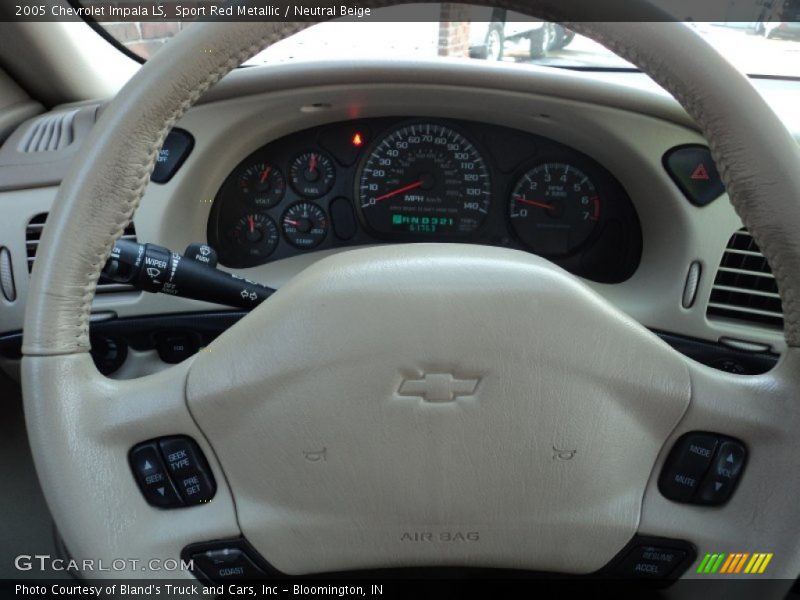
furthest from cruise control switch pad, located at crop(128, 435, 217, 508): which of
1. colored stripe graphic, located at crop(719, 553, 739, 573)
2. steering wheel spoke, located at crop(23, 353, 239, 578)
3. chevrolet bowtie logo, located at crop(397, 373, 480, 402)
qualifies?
colored stripe graphic, located at crop(719, 553, 739, 573)

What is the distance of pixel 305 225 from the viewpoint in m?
2.08

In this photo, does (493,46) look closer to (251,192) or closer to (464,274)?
(251,192)

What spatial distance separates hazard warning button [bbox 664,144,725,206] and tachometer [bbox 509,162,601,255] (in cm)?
27

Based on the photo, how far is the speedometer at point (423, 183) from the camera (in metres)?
2.04

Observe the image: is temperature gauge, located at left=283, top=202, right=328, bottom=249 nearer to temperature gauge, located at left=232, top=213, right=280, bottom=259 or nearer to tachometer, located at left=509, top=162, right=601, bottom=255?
temperature gauge, located at left=232, top=213, right=280, bottom=259

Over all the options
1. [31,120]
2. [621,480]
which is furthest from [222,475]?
[31,120]

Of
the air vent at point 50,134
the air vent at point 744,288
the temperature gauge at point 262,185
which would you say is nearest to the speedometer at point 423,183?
the temperature gauge at point 262,185

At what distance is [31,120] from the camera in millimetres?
2002

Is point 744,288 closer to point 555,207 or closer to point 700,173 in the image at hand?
point 700,173

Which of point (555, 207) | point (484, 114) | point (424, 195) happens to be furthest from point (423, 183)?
point (555, 207)

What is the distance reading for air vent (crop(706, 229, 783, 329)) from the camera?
174cm

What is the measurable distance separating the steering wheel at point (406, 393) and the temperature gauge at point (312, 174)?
112cm

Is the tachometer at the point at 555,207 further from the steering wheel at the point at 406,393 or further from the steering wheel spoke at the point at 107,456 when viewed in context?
the steering wheel spoke at the point at 107,456

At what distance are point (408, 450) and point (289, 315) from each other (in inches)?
9.1
